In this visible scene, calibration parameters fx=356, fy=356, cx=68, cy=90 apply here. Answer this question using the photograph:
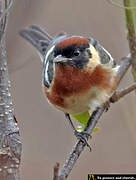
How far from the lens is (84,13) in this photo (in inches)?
155

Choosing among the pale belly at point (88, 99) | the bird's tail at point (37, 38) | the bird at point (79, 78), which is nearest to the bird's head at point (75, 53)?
the bird at point (79, 78)

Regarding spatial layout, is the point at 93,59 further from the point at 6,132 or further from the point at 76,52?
the point at 6,132

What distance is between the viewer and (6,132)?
153cm

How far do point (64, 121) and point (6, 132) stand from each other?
2.96 m

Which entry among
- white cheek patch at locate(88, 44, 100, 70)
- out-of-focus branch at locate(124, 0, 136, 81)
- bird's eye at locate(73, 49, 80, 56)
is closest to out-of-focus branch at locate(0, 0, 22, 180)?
out-of-focus branch at locate(124, 0, 136, 81)

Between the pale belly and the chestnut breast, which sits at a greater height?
the chestnut breast

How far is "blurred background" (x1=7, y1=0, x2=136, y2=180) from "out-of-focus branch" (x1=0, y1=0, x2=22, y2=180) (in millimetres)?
1959

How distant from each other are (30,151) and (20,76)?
3.23 ft

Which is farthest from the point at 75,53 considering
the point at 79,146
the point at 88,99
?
Result: the point at 79,146

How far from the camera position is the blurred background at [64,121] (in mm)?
3922

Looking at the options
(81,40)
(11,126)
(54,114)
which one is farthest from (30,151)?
(11,126)

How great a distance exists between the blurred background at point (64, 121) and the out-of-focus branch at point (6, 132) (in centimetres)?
196

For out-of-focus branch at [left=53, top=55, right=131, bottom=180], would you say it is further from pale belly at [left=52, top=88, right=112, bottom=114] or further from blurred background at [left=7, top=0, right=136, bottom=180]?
blurred background at [left=7, top=0, right=136, bottom=180]

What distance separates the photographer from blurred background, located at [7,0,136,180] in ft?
12.9
